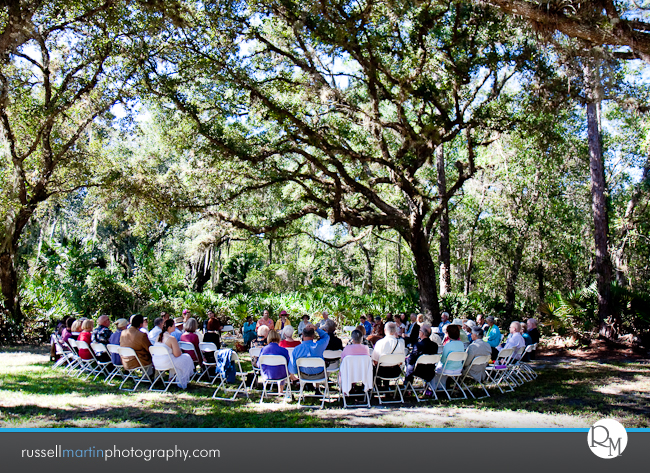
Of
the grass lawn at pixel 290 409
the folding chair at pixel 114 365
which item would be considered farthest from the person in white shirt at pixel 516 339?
the folding chair at pixel 114 365

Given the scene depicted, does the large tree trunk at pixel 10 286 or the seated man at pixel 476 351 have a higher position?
the large tree trunk at pixel 10 286

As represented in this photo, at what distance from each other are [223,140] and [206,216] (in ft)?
8.32

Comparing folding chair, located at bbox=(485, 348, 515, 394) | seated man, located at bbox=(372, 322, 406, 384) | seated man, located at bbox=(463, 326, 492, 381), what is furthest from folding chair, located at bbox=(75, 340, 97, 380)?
folding chair, located at bbox=(485, 348, 515, 394)

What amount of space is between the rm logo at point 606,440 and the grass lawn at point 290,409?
273mm

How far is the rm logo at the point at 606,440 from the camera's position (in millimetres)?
4648

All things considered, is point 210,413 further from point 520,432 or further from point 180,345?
point 520,432

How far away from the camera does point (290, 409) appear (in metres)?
5.87

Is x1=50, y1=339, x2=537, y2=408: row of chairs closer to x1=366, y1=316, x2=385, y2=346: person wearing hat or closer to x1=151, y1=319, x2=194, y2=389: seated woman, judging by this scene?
x1=151, y1=319, x2=194, y2=389: seated woman

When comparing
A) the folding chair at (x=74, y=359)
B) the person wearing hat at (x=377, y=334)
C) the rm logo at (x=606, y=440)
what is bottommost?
the rm logo at (x=606, y=440)

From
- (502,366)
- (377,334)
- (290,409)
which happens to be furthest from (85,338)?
(502,366)

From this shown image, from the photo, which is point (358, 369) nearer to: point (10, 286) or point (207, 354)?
point (207, 354)

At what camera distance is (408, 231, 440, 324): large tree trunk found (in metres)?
12.4

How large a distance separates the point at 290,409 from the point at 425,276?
7.66 metres

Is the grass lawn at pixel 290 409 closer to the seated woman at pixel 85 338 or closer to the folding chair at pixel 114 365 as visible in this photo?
the folding chair at pixel 114 365
